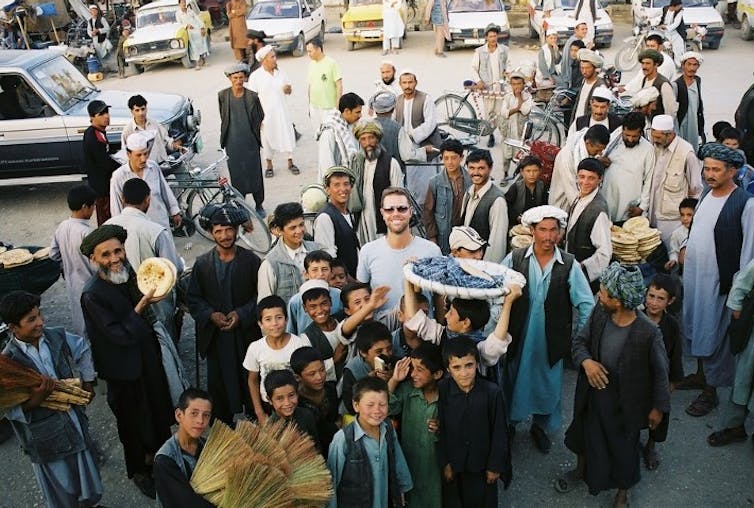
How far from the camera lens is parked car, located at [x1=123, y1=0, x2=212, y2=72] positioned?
1823 centimetres

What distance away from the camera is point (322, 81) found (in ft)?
32.1

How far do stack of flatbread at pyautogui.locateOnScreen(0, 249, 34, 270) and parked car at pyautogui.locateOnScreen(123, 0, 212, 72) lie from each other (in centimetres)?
1354

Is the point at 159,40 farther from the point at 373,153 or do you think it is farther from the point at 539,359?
the point at 539,359

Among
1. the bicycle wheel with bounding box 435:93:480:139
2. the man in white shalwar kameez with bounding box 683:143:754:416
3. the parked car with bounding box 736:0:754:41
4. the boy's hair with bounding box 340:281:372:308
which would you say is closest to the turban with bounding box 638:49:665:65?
the bicycle wheel with bounding box 435:93:480:139

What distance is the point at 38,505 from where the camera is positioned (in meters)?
4.62

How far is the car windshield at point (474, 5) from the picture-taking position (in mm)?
17750

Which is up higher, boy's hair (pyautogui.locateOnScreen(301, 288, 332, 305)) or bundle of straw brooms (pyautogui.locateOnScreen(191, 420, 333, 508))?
boy's hair (pyautogui.locateOnScreen(301, 288, 332, 305))

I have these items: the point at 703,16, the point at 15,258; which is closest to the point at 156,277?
the point at 15,258

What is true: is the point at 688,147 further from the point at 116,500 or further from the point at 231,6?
the point at 231,6

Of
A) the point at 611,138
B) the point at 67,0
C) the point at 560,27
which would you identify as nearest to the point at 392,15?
the point at 560,27

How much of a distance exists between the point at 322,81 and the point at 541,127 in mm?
3049

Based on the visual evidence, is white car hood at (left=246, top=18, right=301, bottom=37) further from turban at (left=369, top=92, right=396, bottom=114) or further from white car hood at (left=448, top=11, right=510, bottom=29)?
turban at (left=369, top=92, right=396, bottom=114)

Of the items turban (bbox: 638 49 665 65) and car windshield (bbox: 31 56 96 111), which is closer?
turban (bbox: 638 49 665 65)

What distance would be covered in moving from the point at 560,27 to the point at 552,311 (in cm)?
1347
